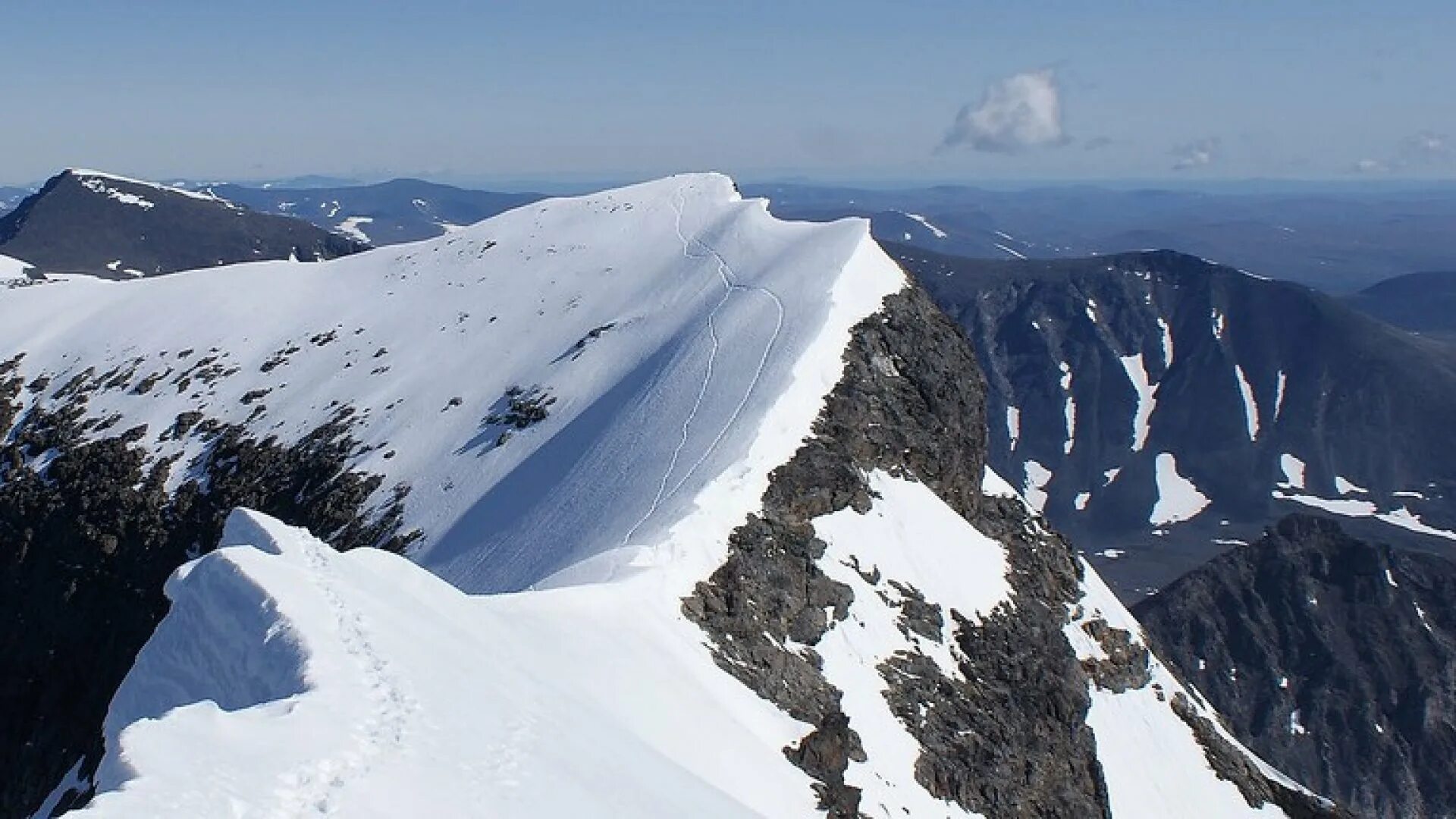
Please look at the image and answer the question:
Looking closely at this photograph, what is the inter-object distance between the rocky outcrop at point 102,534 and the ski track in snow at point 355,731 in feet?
77.0

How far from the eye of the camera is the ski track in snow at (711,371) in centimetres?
3481

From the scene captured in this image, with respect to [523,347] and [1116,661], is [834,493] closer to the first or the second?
[1116,661]

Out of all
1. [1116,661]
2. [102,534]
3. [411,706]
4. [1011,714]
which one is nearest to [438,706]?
[411,706]

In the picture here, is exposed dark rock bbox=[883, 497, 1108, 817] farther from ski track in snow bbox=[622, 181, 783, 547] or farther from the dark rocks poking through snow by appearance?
ski track in snow bbox=[622, 181, 783, 547]

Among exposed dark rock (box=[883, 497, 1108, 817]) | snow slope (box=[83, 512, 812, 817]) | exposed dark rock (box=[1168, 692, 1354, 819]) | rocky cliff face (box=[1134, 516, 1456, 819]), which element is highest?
snow slope (box=[83, 512, 812, 817])

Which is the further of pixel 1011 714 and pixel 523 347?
pixel 523 347

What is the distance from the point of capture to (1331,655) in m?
98.0

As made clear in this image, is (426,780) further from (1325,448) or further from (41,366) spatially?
(1325,448)

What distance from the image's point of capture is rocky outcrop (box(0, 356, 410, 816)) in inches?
1625

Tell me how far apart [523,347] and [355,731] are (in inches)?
1638

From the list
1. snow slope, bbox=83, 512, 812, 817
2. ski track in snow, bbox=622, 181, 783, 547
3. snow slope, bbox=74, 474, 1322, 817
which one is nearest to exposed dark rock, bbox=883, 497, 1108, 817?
snow slope, bbox=74, 474, 1322, 817

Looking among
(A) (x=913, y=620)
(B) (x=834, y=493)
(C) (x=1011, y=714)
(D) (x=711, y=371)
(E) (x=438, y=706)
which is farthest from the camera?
(D) (x=711, y=371)

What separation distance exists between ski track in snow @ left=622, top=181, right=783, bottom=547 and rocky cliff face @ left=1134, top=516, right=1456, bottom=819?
5930 cm

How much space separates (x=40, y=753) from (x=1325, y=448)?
19951cm
